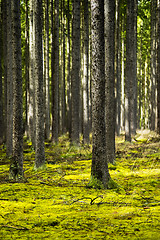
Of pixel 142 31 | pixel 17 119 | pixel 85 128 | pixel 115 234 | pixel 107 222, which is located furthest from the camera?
pixel 142 31

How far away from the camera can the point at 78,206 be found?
520 centimetres

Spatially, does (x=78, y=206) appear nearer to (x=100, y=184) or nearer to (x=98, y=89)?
(x=100, y=184)

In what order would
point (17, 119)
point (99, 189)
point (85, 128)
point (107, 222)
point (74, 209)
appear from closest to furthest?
point (107, 222)
point (74, 209)
point (99, 189)
point (17, 119)
point (85, 128)

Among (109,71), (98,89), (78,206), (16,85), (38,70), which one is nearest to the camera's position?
(78,206)

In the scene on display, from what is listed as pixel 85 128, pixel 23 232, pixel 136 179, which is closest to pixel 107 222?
pixel 23 232

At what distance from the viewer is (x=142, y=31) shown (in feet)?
107

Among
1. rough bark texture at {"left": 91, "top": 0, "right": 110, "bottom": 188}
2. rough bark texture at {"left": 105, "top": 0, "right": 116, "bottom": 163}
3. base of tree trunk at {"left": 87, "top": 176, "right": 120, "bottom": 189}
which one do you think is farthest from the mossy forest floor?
rough bark texture at {"left": 105, "top": 0, "right": 116, "bottom": 163}

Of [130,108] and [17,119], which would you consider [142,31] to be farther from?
[17,119]

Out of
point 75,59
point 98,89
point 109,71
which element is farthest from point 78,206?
point 75,59

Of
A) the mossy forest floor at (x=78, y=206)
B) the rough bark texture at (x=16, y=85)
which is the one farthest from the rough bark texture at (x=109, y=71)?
the rough bark texture at (x=16, y=85)

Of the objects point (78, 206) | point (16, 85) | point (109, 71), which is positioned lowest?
point (78, 206)

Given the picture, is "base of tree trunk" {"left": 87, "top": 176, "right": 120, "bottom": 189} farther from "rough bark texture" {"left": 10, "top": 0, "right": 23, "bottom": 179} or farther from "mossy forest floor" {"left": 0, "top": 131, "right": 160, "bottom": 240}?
"rough bark texture" {"left": 10, "top": 0, "right": 23, "bottom": 179}

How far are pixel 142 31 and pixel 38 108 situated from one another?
2745 cm

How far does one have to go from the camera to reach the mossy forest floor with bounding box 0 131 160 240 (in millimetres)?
3850
